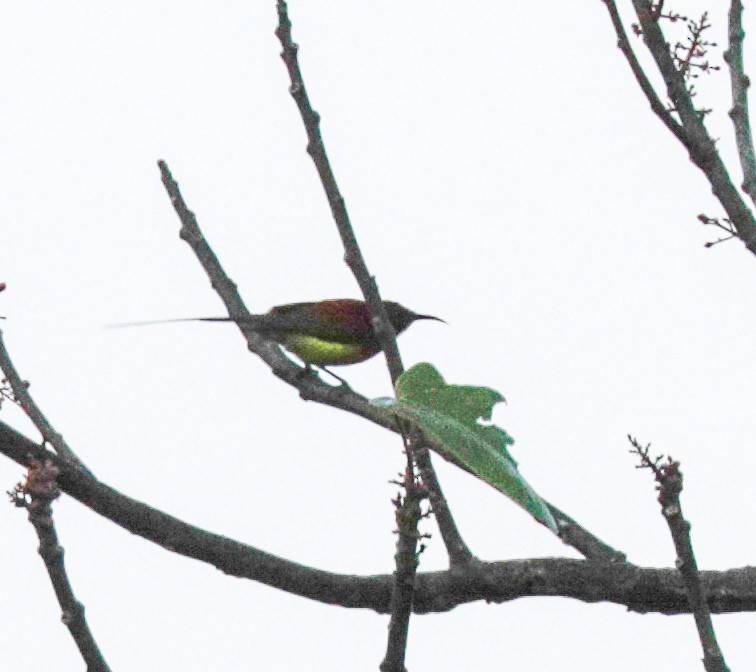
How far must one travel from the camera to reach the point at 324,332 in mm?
7266

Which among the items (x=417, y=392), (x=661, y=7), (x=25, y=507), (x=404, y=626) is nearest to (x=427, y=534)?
(x=404, y=626)

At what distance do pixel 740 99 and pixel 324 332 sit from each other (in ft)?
15.0

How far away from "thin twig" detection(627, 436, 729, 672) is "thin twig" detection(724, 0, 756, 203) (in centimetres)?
125

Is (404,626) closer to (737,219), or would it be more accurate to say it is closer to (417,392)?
(417,392)

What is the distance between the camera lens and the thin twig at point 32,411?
2.95 meters

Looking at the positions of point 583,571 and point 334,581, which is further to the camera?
point 583,571

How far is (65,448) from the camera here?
9.91ft

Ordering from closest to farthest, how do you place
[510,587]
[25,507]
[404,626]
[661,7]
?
[25,507] → [404,626] → [661,7] → [510,587]

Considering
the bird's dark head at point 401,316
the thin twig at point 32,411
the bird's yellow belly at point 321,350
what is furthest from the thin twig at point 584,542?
the bird's dark head at point 401,316

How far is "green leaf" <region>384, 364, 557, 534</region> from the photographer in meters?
1.60

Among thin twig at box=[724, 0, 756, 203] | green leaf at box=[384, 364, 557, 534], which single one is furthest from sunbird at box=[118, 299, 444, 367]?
green leaf at box=[384, 364, 557, 534]

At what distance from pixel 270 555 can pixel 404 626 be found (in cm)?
117

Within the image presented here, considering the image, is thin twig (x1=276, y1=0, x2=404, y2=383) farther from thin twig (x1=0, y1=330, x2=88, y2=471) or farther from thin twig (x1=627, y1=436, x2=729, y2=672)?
thin twig (x1=627, y1=436, x2=729, y2=672)

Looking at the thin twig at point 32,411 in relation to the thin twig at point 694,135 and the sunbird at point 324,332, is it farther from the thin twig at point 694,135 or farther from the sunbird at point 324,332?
the sunbird at point 324,332
